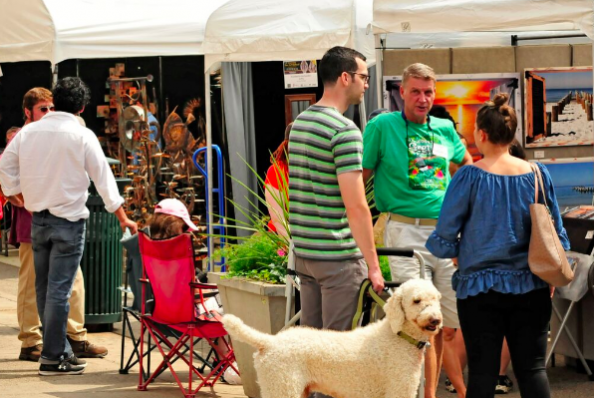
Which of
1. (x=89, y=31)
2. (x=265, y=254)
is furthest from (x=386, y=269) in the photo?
(x=89, y=31)

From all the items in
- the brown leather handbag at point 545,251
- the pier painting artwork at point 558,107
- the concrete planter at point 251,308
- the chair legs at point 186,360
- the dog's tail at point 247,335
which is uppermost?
the pier painting artwork at point 558,107

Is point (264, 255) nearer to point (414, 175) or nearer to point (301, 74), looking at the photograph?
point (414, 175)

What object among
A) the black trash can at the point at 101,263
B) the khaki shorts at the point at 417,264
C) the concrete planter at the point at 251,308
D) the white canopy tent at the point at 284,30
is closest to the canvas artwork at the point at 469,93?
the white canopy tent at the point at 284,30

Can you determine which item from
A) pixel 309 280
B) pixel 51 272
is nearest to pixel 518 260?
pixel 309 280

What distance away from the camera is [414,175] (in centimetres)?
596

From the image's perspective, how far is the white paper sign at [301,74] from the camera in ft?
37.0

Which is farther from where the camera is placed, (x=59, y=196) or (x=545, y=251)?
(x=59, y=196)

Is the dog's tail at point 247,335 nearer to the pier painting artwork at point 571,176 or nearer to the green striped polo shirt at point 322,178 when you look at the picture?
the green striped polo shirt at point 322,178

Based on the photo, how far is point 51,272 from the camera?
25.3 feet

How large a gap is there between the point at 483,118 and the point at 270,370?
1.50 meters

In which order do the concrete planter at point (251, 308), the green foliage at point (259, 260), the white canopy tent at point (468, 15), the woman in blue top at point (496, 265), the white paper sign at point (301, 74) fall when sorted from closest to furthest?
the woman in blue top at point (496, 265)
the concrete planter at point (251, 308)
the green foliage at point (259, 260)
the white canopy tent at point (468, 15)
the white paper sign at point (301, 74)

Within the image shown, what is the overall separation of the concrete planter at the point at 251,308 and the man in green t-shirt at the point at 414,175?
0.85 m

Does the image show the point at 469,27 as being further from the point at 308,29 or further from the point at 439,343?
the point at 439,343

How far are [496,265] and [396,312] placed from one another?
505mm
